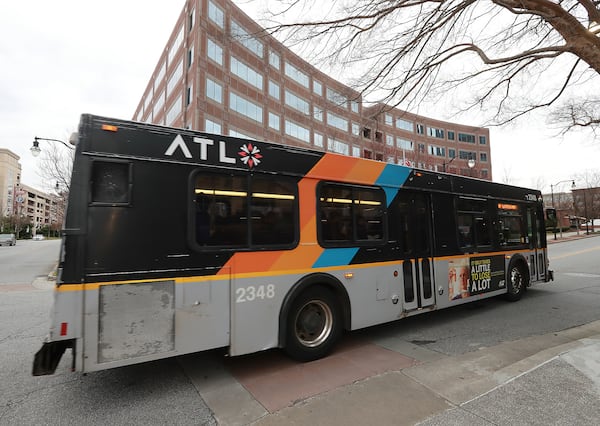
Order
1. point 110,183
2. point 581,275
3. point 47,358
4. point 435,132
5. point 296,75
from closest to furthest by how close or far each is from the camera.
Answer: point 47,358, point 110,183, point 581,275, point 296,75, point 435,132

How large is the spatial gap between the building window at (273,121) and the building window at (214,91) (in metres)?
7.00

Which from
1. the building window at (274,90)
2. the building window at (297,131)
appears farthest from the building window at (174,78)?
the building window at (297,131)

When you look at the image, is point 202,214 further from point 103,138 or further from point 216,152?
point 103,138

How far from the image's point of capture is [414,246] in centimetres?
598

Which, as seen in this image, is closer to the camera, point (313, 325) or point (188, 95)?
point (313, 325)

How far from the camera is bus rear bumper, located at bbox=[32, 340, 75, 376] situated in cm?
326

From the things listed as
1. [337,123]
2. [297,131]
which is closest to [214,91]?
[297,131]

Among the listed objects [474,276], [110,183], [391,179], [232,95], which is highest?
[232,95]

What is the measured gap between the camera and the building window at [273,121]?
34.8 m

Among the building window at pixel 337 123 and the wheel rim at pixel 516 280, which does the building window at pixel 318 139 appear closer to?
the building window at pixel 337 123

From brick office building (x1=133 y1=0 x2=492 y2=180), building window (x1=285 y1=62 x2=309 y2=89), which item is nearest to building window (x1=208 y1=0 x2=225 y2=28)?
brick office building (x1=133 y1=0 x2=492 y2=180)

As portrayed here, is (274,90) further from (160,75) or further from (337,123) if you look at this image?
(160,75)

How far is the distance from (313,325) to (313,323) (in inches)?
1.2

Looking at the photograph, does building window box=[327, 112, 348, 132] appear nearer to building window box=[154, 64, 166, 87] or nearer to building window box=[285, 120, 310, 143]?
building window box=[285, 120, 310, 143]
